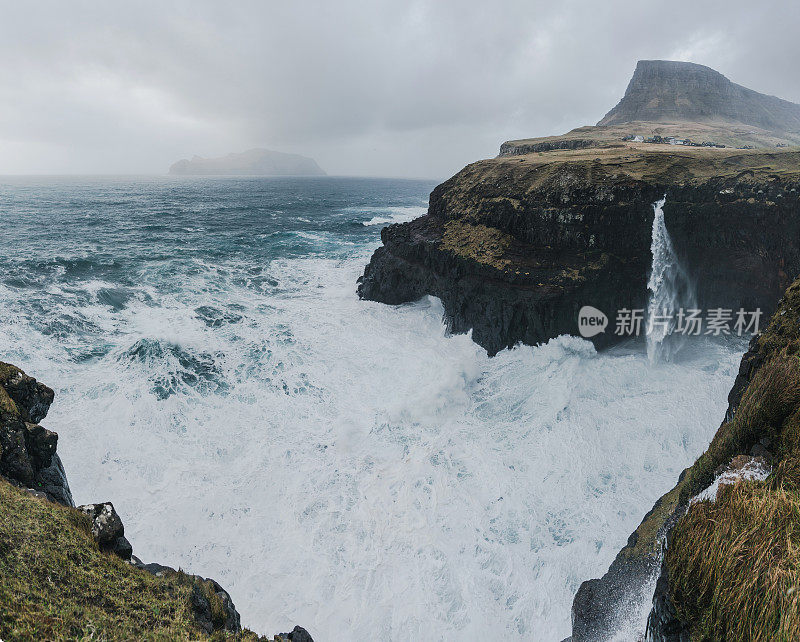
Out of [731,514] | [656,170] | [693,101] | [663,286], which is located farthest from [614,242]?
[693,101]

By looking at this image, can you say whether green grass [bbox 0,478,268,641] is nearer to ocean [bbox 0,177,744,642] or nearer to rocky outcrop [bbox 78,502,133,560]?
rocky outcrop [bbox 78,502,133,560]

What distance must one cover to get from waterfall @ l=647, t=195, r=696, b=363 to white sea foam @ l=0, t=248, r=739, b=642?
1668 millimetres

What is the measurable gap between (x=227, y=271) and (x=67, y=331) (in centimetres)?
1410

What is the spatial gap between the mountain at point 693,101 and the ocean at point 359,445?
111630mm

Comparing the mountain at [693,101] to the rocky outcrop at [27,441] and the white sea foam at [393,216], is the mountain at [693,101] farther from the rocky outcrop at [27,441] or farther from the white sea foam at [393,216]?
the rocky outcrop at [27,441]

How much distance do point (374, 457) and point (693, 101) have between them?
5352 inches

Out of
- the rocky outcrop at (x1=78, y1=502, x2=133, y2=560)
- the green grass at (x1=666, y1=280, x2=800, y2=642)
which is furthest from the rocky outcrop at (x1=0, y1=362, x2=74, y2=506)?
the green grass at (x1=666, y1=280, x2=800, y2=642)

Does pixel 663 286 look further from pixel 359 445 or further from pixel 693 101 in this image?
pixel 693 101

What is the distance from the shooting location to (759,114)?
101 metres

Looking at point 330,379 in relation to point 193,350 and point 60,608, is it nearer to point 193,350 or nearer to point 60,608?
point 193,350

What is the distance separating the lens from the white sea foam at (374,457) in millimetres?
10445

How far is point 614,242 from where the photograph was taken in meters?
21.1

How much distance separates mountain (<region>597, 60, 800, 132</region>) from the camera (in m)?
97.9

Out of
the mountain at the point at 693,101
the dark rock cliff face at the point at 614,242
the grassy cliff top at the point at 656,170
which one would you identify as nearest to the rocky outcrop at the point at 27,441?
the dark rock cliff face at the point at 614,242
